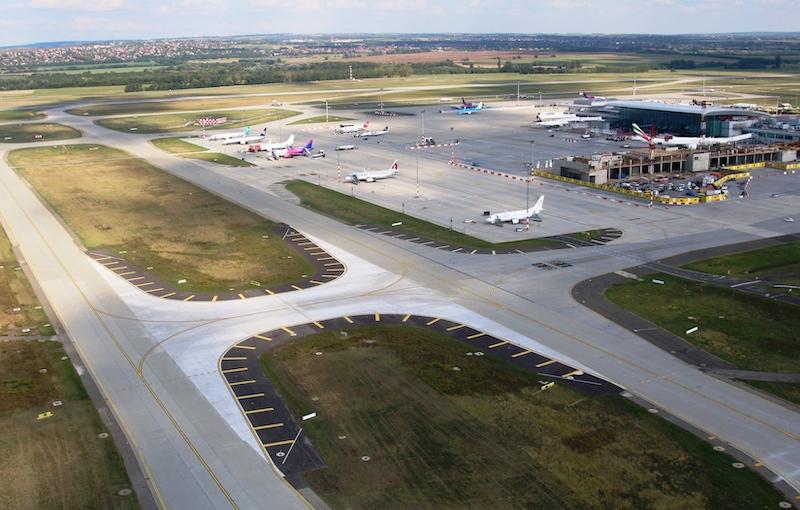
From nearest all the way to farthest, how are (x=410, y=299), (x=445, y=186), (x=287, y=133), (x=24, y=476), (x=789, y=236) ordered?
(x=24, y=476), (x=410, y=299), (x=789, y=236), (x=445, y=186), (x=287, y=133)

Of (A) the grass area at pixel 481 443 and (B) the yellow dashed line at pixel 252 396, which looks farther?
(B) the yellow dashed line at pixel 252 396

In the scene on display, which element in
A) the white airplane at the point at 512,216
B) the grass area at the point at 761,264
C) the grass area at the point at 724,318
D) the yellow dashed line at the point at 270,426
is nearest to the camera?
the yellow dashed line at the point at 270,426

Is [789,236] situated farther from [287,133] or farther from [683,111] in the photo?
[287,133]

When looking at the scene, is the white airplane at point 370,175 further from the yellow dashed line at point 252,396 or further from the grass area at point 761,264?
the yellow dashed line at point 252,396

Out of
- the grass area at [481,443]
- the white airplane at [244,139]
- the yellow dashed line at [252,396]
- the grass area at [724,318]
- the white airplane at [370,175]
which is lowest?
the grass area at [481,443]

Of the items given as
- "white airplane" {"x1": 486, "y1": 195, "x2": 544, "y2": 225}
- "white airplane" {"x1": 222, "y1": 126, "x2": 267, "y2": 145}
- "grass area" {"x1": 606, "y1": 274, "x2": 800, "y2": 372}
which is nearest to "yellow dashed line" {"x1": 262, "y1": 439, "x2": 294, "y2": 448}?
"grass area" {"x1": 606, "y1": 274, "x2": 800, "y2": 372}

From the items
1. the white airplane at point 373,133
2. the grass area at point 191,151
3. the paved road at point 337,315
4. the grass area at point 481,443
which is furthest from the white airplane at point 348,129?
the grass area at point 481,443

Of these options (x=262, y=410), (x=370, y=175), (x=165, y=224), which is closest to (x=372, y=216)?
(x=370, y=175)

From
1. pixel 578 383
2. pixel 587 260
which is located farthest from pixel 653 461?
pixel 587 260
